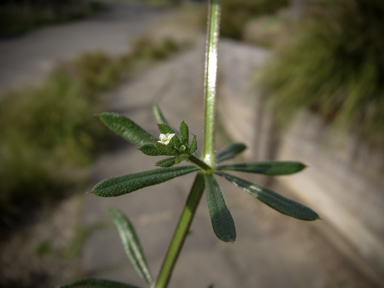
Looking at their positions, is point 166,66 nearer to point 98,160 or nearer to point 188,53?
point 188,53

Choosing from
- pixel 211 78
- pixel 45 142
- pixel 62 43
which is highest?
pixel 211 78

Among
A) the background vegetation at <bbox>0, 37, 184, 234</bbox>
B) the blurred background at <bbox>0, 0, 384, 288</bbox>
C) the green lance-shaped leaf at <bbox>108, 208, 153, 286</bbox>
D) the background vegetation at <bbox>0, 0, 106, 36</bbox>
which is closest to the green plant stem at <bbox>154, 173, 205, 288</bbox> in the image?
the green lance-shaped leaf at <bbox>108, 208, 153, 286</bbox>

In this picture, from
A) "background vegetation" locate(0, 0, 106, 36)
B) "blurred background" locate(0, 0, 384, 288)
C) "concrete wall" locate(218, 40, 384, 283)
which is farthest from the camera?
"background vegetation" locate(0, 0, 106, 36)

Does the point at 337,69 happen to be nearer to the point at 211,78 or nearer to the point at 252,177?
the point at 252,177

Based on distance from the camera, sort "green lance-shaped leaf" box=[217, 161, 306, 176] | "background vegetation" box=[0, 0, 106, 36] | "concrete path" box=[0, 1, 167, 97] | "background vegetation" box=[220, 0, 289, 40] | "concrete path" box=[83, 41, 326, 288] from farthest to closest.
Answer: "background vegetation" box=[0, 0, 106, 36] → "concrete path" box=[0, 1, 167, 97] → "background vegetation" box=[220, 0, 289, 40] → "concrete path" box=[83, 41, 326, 288] → "green lance-shaped leaf" box=[217, 161, 306, 176]

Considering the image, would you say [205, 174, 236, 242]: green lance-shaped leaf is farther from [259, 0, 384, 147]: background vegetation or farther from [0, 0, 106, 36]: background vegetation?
[0, 0, 106, 36]: background vegetation

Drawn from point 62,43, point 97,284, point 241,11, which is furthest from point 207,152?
point 62,43
